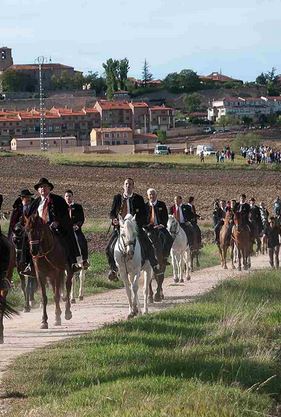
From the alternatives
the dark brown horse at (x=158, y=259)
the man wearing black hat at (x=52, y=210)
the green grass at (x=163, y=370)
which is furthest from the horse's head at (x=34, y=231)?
the dark brown horse at (x=158, y=259)

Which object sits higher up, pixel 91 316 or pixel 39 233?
pixel 39 233

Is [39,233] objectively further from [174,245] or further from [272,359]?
[174,245]

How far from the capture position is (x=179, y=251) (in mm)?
26875

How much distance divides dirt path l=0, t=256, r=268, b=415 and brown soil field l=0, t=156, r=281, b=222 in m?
30.5

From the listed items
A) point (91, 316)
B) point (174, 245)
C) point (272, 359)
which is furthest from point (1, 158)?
point (272, 359)

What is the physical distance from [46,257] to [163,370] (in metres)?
5.93

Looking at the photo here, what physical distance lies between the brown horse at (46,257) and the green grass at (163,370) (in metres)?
1.79

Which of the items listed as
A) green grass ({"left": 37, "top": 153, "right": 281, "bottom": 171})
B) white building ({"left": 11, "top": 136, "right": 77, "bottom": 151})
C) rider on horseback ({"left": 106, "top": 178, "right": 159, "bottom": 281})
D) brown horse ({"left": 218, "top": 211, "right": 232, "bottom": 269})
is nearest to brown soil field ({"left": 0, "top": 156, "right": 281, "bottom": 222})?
green grass ({"left": 37, "top": 153, "right": 281, "bottom": 171})

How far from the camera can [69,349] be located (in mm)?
14312

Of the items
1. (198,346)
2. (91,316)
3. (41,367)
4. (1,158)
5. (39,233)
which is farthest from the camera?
(1,158)

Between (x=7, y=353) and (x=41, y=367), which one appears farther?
(x=7, y=353)

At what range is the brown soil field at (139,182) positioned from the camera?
66.4 m

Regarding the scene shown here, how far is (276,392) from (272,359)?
4.56 feet

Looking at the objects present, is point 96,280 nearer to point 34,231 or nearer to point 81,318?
point 81,318
